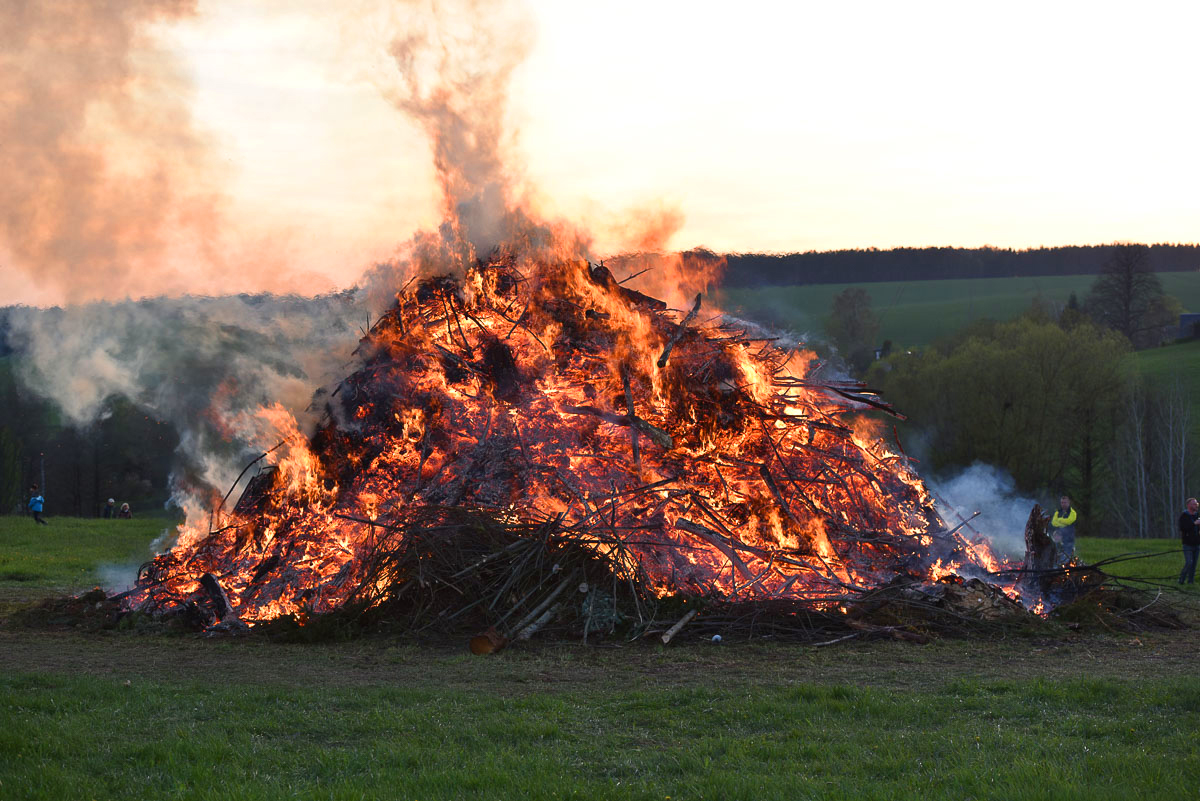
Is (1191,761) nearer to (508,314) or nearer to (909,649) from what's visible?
(909,649)

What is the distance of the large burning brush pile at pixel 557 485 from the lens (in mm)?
11641

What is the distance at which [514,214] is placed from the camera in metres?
15.1

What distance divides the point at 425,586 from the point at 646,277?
23.5 feet

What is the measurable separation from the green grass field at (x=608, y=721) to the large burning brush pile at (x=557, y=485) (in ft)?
3.65

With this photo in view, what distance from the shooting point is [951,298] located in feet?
294

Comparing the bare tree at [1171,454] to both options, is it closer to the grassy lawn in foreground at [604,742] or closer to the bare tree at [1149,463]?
the bare tree at [1149,463]

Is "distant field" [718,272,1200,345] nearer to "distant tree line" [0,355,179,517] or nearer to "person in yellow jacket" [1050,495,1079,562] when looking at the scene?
"distant tree line" [0,355,179,517]

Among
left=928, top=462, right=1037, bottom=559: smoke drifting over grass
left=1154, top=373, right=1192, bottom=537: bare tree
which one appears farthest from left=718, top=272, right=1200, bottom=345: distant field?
left=928, top=462, right=1037, bottom=559: smoke drifting over grass

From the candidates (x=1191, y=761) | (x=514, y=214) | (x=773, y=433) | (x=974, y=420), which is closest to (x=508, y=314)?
(x=514, y=214)

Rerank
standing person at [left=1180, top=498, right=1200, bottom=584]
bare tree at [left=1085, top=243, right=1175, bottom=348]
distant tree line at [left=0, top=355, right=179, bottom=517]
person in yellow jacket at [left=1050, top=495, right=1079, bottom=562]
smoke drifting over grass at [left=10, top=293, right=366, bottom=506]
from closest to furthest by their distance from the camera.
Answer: smoke drifting over grass at [left=10, top=293, right=366, bottom=506] → standing person at [left=1180, top=498, right=1200, bottom=584] → person in yellow jacket at [left=1050, top=495, right=1079, bottom=562] → distant tree line at [left=0, top=355, right=179, bottom=517] → bare tree at [left=1085, top=243, right=1175, bottom=348]

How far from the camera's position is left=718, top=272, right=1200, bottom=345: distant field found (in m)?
73.1

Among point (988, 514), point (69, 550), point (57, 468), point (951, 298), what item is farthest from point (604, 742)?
point (951, 298)

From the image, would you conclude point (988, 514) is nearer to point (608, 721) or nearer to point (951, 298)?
point (608, 721)

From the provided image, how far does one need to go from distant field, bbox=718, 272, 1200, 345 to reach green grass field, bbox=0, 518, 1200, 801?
51656mm
